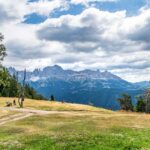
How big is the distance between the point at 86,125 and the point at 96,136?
21.8m

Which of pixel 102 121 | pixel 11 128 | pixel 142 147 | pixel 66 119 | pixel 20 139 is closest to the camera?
pixel 142 147

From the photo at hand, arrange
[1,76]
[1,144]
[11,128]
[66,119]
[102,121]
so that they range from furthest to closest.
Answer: [1,76]
[66,119]
[102,121]
[11,128]
[1,144]

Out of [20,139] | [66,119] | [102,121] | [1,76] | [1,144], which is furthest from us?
[1,76]

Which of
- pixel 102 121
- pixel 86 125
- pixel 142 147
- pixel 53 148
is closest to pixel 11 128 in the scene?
pixel 86 125

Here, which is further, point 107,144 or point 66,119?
point 66,119

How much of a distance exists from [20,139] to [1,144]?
268 centimetres

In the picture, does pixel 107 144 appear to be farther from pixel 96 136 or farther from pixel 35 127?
pixel 35 127

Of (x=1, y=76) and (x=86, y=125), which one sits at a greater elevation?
(x=1, y=76)

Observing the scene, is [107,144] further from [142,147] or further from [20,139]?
[20,139]

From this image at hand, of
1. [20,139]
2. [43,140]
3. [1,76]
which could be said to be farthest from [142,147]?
[1,76]

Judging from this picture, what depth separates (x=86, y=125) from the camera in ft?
192

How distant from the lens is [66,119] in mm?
70500

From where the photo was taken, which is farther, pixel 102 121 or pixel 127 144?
pixel 102 121

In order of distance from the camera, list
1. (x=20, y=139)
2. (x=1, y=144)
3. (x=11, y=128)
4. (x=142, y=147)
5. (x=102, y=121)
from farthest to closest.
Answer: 1. (x=102, y=121)
2. (x=11, y=128)
3. (x=20, y=139)
4. (x=1, y=144)
5. (x=142, y=147)
